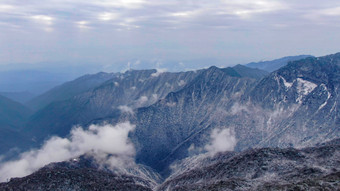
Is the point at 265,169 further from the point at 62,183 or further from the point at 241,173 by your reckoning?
the point at 62,183

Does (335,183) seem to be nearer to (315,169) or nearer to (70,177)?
(315,169)

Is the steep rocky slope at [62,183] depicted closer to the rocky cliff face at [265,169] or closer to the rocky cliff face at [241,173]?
the rocky cliff face at [241,173]

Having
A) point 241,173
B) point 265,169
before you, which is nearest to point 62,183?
point 241,173

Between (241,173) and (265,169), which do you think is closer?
(265,169)

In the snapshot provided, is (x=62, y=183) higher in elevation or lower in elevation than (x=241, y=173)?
higher

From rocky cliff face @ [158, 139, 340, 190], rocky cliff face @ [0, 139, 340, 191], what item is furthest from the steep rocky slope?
rocky cliff face @ [158, 139, 340, 190]

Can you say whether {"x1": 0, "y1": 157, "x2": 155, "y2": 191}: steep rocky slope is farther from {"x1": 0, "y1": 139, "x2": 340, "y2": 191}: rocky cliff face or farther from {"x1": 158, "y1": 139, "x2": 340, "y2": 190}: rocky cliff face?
{"x1": 158, "y1": 139, "x2": 340, "y2": 190}: rocky cliff face

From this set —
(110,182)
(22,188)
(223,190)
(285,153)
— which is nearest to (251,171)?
(285,153)

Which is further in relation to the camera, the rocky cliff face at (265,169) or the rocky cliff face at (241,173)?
the rocky cliff face at (241,173)

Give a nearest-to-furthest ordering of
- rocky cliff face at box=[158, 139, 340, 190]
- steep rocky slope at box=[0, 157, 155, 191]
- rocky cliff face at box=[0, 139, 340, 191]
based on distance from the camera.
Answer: rocky cliff face at box=[158, 139, 340, 190] → rocky cliff face at box=[0, 139, 340, 191] → steep rocky slope at box=[0, 157, 155, 191]

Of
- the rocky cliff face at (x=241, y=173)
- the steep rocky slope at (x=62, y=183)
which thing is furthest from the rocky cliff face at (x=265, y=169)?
the steep rocky slope at (x=62, y=183)

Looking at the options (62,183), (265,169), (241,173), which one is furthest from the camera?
(241,173)
